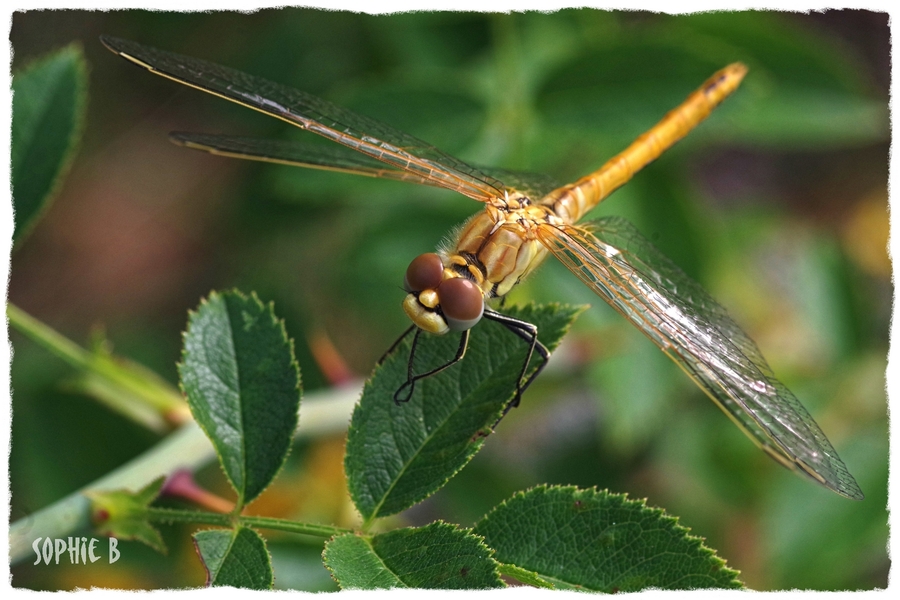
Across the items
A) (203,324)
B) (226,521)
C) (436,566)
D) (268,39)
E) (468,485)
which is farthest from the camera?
(268,39)

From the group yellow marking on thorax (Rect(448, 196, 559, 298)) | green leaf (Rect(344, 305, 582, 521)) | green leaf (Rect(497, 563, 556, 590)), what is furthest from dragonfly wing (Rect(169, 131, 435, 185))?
green leaf (Rect(497, 563, 556, 590))

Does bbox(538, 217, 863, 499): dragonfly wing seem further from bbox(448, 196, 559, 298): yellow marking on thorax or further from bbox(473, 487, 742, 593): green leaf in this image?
bbox(473, 487, 742, 593): green leaf

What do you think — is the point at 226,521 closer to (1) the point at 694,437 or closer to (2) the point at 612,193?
(2) the point at 612,193

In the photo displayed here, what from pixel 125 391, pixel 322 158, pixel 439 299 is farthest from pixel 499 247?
pixel 125 391

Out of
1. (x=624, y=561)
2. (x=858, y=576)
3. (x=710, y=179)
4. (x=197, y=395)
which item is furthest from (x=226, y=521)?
(x=710, y=179)

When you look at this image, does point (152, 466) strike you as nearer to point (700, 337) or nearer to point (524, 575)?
point (524, 575)

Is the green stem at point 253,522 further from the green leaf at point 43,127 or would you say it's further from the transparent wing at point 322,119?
the transparent wing at point 322,119

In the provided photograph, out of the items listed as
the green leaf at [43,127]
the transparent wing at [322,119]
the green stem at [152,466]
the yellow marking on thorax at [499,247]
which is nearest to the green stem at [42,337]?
the green leaf at [43,127]
